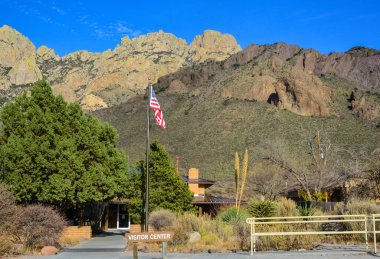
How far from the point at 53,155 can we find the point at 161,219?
6.31m

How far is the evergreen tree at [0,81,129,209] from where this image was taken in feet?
84.3

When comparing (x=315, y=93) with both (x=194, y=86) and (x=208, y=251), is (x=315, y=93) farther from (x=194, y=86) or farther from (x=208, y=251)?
(x=208, y=251)

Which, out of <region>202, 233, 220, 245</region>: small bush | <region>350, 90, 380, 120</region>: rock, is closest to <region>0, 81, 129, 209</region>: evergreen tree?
<region>202, 233, 220, 245</region>: small bush

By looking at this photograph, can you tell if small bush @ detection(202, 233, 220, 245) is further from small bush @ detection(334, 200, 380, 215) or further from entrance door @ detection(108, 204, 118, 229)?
entrance door @ detection(108, 204, 118, 229)

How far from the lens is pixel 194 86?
362 feet

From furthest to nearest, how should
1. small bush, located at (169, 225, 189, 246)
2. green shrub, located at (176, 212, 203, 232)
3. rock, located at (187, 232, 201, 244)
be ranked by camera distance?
green shrub, located at (176, 212, 203, 232) → rock, located at (187, 232, 201, 244) → small bush, located at (169, 225, 189, 246)

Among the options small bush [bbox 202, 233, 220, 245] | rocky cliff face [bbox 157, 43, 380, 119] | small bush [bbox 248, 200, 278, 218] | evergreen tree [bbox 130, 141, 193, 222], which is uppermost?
rocky cliff face [bbox 157, 43, 380, 119]

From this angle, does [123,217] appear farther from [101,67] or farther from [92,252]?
[101,67]

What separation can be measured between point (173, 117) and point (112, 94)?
209ft

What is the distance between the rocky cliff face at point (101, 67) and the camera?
152 m

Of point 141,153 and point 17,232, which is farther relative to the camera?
point 141,153

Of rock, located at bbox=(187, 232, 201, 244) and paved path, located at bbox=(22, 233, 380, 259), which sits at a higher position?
rock, located at bbox=(187, 232, 201, 244)

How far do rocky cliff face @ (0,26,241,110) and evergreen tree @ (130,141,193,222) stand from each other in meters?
100

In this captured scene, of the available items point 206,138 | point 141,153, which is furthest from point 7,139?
point 206,138
